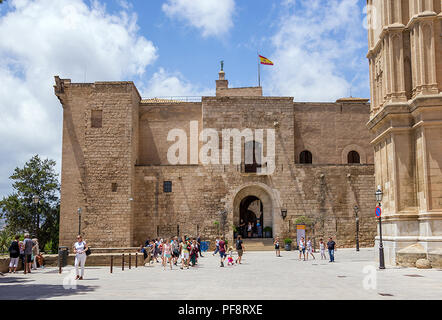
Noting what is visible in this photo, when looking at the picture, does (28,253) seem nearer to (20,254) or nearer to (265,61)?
(20,254)

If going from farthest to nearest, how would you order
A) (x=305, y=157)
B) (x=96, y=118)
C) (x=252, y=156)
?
(x=305, y=157), (x=252, y=156), (x=96, y=118)

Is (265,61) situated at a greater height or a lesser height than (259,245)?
greater

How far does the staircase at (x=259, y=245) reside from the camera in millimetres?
32375

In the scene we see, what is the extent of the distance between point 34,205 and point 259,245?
20.4 m

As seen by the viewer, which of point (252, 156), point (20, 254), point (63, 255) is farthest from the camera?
point (252, 156)

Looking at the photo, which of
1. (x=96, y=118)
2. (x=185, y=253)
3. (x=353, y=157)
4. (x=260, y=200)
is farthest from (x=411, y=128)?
(x=96, y=118)

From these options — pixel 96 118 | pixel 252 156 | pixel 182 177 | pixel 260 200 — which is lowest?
pixel 260 200

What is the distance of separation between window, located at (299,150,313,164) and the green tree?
70.7 feet

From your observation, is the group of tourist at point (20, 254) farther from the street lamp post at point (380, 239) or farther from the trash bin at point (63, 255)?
the street lamp post at point (380, 239)

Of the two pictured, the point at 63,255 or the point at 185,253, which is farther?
the point at 185,253

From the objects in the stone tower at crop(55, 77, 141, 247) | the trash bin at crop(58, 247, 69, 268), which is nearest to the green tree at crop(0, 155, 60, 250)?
the stone tower at crop(55, 77, 141, 247)

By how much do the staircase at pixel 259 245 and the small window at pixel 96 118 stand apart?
13.1 m

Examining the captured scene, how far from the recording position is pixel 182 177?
33.8 metres
